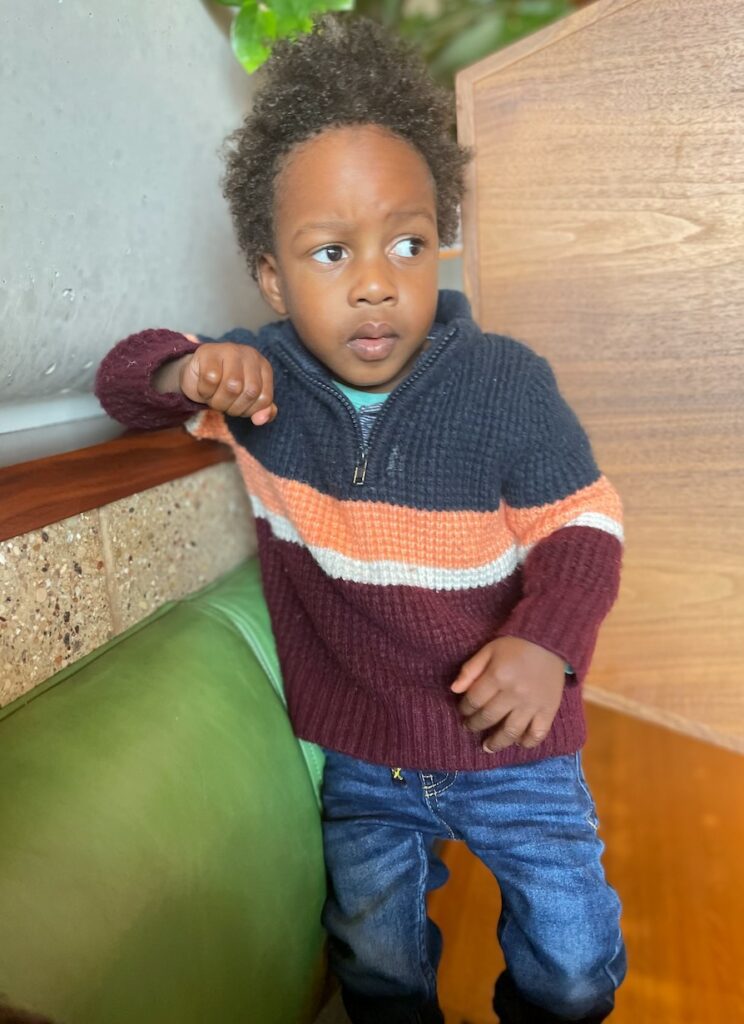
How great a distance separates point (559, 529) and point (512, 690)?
16cm

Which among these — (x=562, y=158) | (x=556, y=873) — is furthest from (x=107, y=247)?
(x=556, y=873)

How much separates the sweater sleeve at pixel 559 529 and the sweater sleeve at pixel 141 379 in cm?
32

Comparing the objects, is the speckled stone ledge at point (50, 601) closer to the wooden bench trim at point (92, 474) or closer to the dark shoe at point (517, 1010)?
the wooden bench trim at point (92, 474)

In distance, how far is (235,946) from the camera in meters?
0.65

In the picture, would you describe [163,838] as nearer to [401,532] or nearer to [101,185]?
[401,532]

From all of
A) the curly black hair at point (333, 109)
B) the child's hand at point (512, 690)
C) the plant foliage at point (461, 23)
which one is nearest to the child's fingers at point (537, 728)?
the child's hand at point (512, 690)

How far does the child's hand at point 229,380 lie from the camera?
69 cm

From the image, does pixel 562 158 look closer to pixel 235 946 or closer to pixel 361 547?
pixel 361 547

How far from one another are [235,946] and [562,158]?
2.86 ft

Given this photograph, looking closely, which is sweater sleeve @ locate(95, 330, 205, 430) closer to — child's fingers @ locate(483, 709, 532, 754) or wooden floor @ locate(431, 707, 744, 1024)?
child's fingers @ locate(483, 709, 532, 754)

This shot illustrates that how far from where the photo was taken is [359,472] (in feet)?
2.45

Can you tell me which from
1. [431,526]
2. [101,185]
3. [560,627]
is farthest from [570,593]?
[101,185]

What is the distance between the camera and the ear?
2.66ft

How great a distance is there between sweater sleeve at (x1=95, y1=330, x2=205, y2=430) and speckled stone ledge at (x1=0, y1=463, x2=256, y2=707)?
0.09m
